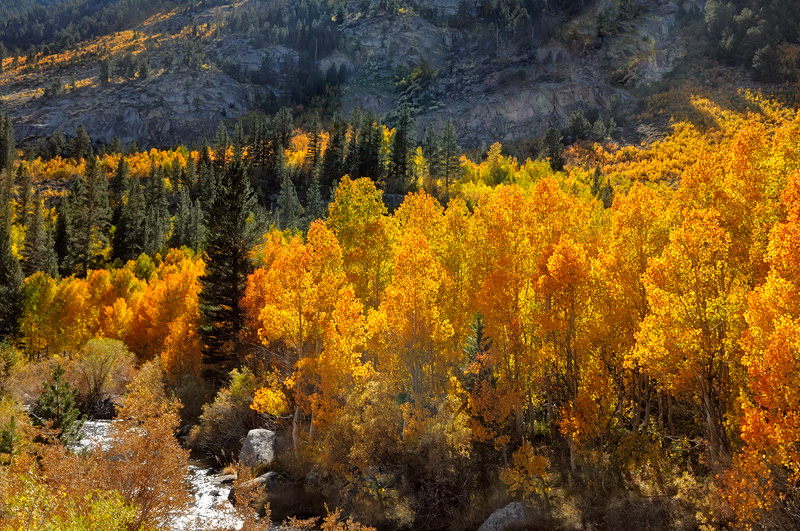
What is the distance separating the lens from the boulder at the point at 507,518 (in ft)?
63.2

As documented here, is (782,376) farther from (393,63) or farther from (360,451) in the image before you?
(393,63)

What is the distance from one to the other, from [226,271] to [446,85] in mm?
142395

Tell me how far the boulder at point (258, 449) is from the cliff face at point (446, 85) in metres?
→ 114

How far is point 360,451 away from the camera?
2120 cm

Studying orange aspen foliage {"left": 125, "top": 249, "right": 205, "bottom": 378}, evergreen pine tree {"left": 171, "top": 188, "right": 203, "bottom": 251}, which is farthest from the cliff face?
orange aspen foliage {"left": 125, "top": 249, "right": 205, "bottom": 378}

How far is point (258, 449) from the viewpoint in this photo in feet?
87.1

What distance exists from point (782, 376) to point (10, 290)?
6890cm

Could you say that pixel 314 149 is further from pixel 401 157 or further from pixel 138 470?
pixel 138 470

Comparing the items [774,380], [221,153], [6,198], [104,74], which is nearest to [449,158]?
[221,153]

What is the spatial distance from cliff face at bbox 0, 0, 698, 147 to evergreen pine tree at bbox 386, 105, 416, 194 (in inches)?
2097

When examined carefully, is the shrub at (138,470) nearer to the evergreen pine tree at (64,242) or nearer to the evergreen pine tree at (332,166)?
the evergreen pine tree at (64,242)

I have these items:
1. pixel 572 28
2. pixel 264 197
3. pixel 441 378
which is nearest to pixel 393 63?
pixel 572 28

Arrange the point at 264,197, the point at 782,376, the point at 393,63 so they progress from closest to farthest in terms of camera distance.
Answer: the point at 782,376
the point at 264,197
the point at 393,63

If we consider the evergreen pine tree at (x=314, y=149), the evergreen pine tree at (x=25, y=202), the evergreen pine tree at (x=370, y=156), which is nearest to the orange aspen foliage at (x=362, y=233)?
the evergreen pine tree at (x=370, y=156)
